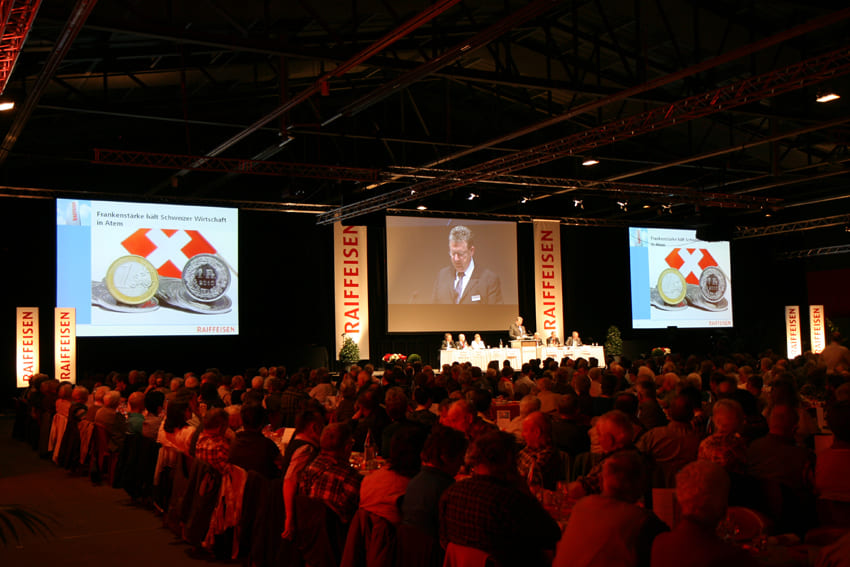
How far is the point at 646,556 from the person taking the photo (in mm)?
2510

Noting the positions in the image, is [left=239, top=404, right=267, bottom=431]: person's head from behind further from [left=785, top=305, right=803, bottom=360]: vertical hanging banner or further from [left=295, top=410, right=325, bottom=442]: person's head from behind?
[left=785, top=305, right=803, bottom=360]: vertical hanging banner

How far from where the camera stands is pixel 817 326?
22.1 meters

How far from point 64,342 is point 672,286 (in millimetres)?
15200

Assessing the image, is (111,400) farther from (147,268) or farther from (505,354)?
(505,354)

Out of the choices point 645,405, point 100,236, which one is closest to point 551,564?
point 645,405

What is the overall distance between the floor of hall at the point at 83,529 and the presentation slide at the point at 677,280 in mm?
15715

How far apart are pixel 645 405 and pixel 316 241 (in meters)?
13.4

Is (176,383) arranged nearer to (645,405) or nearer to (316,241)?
(645,405)

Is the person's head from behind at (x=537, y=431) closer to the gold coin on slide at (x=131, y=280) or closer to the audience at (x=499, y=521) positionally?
the audience at (x=499, y=521)

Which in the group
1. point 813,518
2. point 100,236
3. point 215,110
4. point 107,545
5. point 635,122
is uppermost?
point 215,110

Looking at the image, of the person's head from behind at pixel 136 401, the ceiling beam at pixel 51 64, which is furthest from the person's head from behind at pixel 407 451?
the ceiling beam at pixel 51 64

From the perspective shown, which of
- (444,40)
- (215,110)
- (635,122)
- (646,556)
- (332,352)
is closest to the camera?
(646,556)

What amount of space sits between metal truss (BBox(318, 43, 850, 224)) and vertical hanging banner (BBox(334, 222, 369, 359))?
159 centimetres

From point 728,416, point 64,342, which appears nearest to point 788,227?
point 64,342
